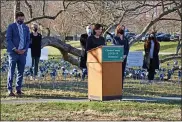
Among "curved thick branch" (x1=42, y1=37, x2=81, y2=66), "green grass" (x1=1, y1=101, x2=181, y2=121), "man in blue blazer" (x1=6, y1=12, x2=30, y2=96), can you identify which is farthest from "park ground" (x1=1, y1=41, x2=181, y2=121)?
"curved thick branch" (x1=42, y1=37, x2=81, y2=66)

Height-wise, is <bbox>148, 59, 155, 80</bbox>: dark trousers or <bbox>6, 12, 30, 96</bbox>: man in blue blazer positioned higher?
<bbox>6, 12, 30, 96</bbox>: man in blue blazer

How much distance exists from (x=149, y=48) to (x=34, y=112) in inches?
344

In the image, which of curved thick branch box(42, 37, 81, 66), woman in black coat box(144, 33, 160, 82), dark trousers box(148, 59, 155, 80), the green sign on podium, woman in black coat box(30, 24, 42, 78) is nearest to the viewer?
the green sign on podium

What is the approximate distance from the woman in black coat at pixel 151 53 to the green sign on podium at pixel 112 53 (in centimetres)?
643

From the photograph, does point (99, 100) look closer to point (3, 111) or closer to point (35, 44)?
point (3, 111)

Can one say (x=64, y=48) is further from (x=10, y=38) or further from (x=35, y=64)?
(x=10, y=38)

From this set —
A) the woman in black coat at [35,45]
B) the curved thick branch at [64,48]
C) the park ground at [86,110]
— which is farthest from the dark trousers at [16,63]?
the curved thick branch at [64,48]

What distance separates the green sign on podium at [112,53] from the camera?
10062mm

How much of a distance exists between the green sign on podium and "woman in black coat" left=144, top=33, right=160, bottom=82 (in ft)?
21.1

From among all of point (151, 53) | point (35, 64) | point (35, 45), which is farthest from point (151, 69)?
point (35, 45)

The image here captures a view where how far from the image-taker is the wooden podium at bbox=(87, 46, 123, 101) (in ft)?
33.3

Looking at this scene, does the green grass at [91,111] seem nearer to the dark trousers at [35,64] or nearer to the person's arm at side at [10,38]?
the person's arm at side at [10,38]

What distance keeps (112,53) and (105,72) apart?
1.45ft

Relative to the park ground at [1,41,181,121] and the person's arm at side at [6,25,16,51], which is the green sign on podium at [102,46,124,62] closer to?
the park ground at [1,41,181,121]
